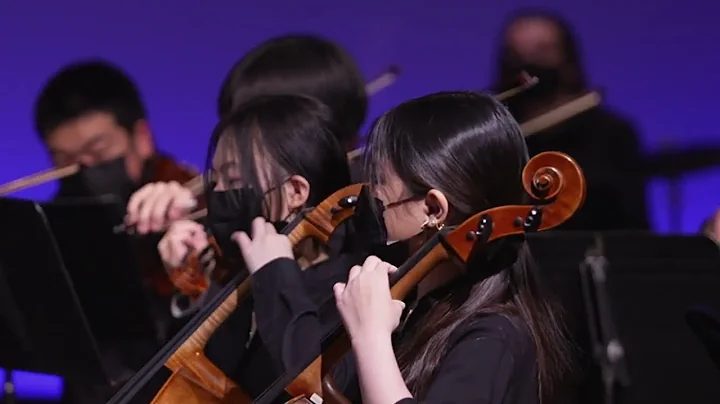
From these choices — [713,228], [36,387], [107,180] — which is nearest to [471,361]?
[713,228]

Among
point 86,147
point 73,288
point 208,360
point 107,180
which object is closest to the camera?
point 208,360

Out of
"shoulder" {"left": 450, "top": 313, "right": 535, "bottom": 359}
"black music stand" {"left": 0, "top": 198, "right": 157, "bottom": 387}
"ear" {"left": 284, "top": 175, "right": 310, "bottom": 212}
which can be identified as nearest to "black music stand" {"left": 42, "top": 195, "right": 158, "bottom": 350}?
"black music stand" {"left": 0, "top": 198, "right": 157, "bottom": 387}

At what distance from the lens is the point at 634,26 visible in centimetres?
314

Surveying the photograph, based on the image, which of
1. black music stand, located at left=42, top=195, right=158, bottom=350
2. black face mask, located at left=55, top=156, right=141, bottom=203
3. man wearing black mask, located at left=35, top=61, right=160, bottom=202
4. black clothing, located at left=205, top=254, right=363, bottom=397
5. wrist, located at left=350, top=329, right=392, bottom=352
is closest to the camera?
wrist, located at left=350, top=329, right=392, bottom=352

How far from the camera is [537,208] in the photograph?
124cm

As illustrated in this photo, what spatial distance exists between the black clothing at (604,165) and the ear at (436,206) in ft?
3.88

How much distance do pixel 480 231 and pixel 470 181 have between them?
0.33 feet

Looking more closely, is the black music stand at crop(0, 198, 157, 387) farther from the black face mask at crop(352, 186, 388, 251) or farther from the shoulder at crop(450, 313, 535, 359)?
the shoulder at crop(450, 313, 535, 359)

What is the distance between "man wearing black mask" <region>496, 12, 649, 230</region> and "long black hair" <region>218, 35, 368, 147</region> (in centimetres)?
68

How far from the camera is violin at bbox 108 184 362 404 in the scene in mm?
1489

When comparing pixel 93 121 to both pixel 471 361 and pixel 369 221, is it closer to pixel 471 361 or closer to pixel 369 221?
pixel 369 221

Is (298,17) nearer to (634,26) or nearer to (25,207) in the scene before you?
(634,26)

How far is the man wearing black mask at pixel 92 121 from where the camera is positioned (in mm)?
2441

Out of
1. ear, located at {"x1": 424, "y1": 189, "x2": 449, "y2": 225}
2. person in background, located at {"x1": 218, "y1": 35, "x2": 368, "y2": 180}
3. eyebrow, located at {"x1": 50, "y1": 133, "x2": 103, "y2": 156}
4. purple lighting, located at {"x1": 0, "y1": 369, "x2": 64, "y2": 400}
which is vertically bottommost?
purple lighting, located at {"x1": 0, "y1": 369, "x2": 64, "y2": 400}
